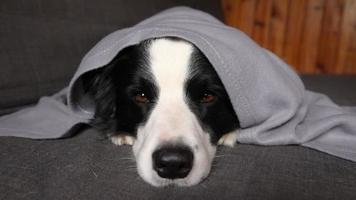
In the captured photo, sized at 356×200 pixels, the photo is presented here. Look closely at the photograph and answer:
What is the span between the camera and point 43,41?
4.58 ft

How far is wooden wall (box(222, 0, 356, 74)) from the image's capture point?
3031 millimetres

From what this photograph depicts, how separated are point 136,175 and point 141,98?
30cm

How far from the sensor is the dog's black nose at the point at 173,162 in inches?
37.0

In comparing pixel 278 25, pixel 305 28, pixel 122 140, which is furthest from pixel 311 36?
pixel 122 140

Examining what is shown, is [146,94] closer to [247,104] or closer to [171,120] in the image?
[171,120]

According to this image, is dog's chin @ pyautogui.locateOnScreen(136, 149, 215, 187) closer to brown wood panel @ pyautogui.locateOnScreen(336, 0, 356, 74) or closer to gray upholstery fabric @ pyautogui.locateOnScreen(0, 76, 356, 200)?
gray upholstery fabric @ pyautogui.locateOnScreen(0, 76, 356, 200)

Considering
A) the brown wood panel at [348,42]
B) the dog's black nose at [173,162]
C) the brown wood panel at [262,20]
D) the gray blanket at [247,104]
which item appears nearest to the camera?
the dog's black nose at [173,162]

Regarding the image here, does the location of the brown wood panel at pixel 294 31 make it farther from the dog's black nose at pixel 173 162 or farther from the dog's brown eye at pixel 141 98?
the dog's black nose at pixel 173 162

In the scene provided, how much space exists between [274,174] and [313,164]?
0.41 feet

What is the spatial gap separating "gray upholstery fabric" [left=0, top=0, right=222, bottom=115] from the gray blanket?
0.10m

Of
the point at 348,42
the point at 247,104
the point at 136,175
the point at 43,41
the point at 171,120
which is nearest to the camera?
the point at 136,175

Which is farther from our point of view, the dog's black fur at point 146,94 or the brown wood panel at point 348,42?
the brown wood panel at point 348,42

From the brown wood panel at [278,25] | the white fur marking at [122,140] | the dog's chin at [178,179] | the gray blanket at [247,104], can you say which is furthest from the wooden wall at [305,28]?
the dog's chin at [178,179]

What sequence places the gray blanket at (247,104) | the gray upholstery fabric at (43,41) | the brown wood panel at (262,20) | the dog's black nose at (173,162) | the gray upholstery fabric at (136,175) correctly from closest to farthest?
the gray upholstery fabric at (136,175)
the dog's black nose at (173,162)
the gray blanket at (247,104)
the gray upholstery fabric at (43,41)
the brown wood panel at (262,20)
